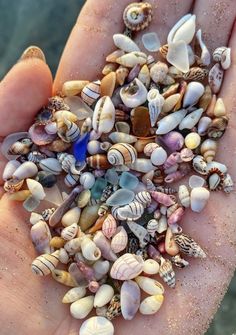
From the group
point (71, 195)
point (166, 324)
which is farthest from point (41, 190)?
point (166, 324)

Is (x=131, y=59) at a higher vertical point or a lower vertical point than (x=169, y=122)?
higher

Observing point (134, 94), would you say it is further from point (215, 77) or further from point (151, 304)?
point (151, 304)

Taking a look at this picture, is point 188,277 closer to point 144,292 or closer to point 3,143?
point 144,292

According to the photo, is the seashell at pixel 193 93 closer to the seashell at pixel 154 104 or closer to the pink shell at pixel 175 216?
the seashell at pixel 154 104

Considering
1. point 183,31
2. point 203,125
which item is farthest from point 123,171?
point 183,31

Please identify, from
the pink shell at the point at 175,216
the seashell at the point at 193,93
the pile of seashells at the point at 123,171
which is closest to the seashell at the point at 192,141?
the pile of seashells at the point at 123,171
